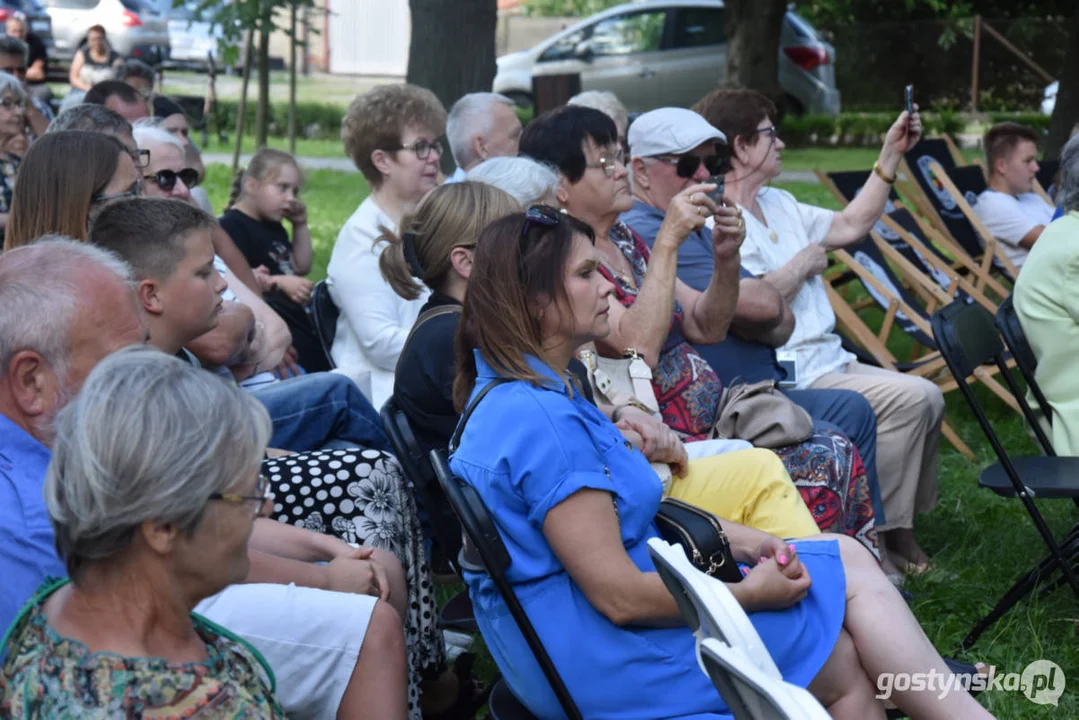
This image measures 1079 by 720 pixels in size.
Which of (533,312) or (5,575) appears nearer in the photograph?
(5,575)

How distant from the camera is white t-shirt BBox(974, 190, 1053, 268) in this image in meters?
7.84

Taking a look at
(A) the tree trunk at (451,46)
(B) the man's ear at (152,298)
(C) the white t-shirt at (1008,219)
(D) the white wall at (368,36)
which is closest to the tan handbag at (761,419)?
(B) the man's ear at (152,298)

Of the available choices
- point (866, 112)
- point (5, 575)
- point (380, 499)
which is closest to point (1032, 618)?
point (380, 499)

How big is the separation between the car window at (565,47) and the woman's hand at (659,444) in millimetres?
17385

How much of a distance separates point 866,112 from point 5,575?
22.4 metres

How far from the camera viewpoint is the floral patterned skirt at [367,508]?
3314 mm

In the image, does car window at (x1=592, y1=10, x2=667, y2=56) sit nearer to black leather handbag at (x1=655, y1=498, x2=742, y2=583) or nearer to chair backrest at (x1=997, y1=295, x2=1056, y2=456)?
chair backrest at (x1=997, y1=295, x2=1056, y2=456)

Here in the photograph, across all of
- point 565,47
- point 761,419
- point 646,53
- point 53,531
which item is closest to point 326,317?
point 761,419

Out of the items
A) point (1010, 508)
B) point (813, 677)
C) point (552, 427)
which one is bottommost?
point (1010, 508)

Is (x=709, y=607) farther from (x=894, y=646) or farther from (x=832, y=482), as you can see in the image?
(x=832, y=482)

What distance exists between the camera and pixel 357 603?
8.68 feet

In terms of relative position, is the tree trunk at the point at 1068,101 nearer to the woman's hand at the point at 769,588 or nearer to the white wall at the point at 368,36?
the woman's hand at the point at 769,588

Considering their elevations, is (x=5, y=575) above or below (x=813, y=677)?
above

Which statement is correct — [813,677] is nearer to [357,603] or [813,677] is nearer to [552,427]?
[552,427]
